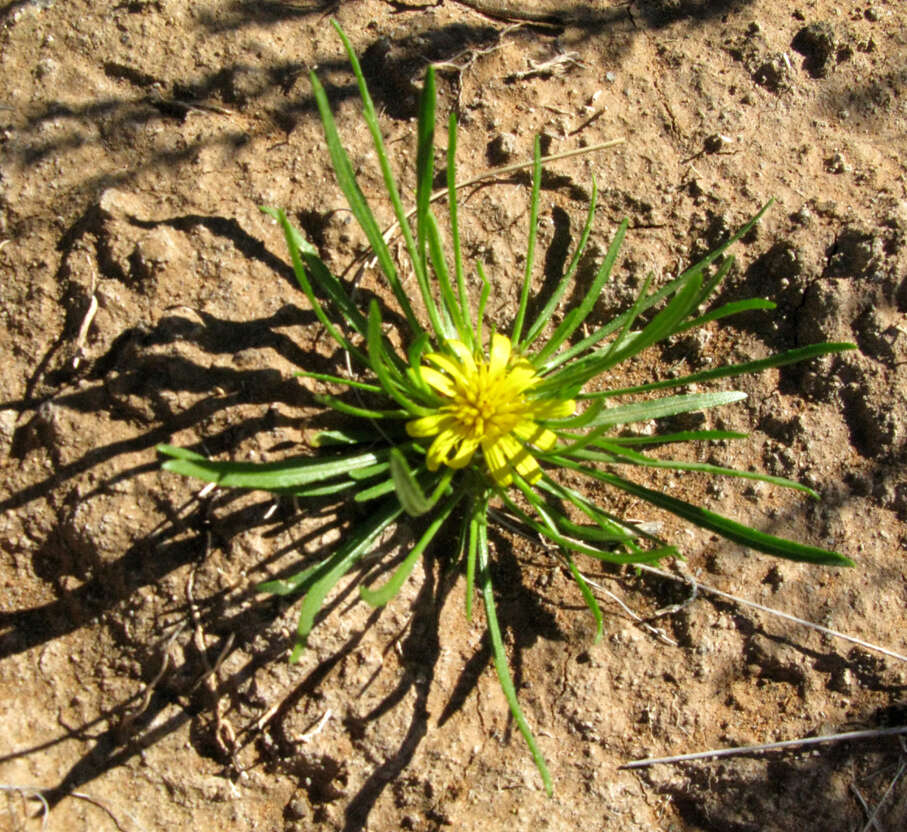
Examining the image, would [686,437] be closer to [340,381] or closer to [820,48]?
[340,381]

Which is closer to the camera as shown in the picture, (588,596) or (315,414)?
(588,596)

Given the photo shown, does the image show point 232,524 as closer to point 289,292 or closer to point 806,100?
point 289,292

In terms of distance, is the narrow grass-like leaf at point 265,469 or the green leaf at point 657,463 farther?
the green leaf at point 657,463

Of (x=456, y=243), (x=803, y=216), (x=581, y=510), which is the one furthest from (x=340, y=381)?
(x=803, y=216)

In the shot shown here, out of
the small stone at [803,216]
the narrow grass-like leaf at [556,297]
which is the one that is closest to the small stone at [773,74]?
the small stone at [803,216]

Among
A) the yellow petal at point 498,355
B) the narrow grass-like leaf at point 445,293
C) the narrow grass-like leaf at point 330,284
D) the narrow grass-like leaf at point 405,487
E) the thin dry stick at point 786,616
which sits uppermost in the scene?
the narrow grass-like leaf at point 445,293

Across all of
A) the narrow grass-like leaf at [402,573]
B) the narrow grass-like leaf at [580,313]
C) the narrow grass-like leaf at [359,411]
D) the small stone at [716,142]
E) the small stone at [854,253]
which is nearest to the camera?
the narrow grass-like leaf at [402,573]

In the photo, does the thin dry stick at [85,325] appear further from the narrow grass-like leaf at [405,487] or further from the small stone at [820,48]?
the small stone at [820,48]
